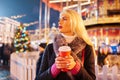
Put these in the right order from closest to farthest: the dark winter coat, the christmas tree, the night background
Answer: the dark winter coat
the night background
the christmas tree

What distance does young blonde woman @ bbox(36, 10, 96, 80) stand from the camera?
4.44ft

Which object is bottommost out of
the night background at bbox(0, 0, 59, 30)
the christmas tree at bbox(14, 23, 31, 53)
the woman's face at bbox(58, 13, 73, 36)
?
the christmas tree at bbox(14, 23, 31, 53)

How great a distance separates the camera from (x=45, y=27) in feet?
27.7

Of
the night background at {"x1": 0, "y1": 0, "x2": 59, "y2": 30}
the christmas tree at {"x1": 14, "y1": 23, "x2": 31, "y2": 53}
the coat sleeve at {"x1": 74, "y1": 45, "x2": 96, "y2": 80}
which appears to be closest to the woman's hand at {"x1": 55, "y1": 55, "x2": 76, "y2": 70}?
the coat sleeve at {"x1": 74, "y1": 45, "x2": 96, "y2": 80}

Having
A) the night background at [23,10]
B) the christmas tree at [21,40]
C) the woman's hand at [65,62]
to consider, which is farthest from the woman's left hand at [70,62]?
the christmas tree at [21,40]

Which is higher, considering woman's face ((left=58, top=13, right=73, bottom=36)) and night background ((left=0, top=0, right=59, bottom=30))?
night background ((left=0, top=0, right=59, bottom=30))

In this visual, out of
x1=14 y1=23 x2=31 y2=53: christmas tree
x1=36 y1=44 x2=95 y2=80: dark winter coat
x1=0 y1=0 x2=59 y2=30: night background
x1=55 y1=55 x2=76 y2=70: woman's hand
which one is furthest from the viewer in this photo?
x1=14 y1=23 x2=31 y2=53: christmas tree

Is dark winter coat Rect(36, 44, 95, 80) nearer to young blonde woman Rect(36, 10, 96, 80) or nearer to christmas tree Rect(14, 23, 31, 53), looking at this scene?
young blonde woman Rect(36, 10, 96, 80)

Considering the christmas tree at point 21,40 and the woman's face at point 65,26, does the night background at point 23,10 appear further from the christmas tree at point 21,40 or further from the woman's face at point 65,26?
the woman's face at point 65,26

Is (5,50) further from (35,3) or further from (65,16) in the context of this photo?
(65,16)

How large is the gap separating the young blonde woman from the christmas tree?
6943mm

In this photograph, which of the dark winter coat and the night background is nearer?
the dark winter coat

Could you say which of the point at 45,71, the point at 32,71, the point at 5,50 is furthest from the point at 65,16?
the point at 5,50

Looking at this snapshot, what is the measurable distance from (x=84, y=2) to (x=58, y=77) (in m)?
8.08
